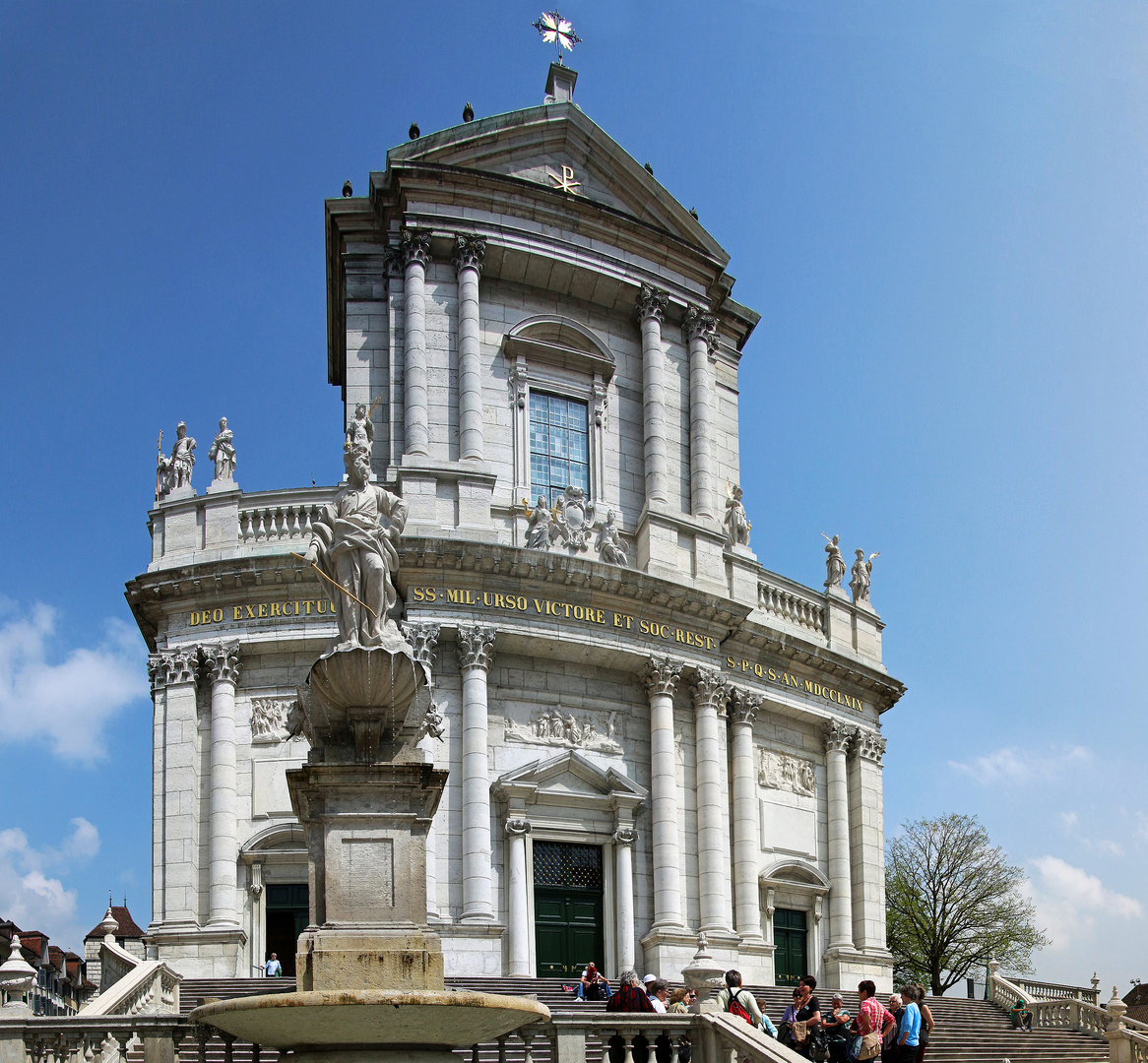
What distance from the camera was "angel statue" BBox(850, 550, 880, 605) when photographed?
36844 millimetres

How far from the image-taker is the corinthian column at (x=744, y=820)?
3062 cm

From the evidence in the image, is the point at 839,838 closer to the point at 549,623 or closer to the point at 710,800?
the point at 710,800

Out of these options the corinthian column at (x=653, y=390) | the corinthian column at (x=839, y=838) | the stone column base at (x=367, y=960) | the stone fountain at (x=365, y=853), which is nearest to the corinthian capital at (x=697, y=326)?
the corinthian column at (x=653, y=390)

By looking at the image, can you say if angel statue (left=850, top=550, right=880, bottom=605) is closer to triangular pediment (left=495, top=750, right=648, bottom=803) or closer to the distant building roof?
triangular pediment (left=495, top=750, right=648, bottom=803)

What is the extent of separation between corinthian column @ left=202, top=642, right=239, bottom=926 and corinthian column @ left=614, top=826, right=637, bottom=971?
7.67 metres

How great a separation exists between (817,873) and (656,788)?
548 cm

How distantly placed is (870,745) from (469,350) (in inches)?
549

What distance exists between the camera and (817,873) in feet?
108

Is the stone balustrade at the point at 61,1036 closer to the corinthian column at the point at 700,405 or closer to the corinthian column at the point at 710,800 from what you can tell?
the corinthian column at the point at 710,800

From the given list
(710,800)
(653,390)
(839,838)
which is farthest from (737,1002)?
(653,390)

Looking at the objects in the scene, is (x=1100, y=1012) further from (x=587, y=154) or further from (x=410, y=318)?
(x=587, y=154)

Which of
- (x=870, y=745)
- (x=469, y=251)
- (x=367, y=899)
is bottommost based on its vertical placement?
(x=367, y=899)

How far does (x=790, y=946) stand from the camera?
3216 centimetres

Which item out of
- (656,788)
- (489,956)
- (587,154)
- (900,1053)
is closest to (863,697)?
(656,788)
